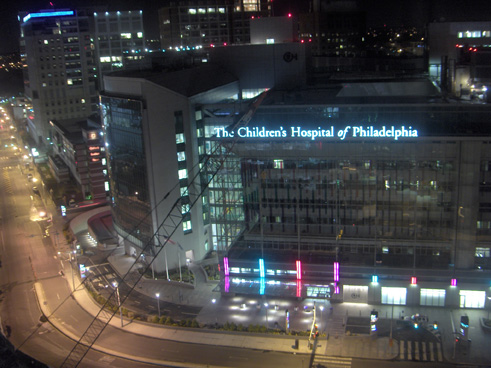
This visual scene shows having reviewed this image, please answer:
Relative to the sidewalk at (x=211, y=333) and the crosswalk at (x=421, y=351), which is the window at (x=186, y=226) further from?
the crosswalk at (x=421, y=351)

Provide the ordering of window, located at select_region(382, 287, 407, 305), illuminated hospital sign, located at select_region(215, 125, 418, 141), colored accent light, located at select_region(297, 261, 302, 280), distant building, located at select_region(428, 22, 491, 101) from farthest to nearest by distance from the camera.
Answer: distant building, located at select_region(428, 22, 491, 101), colored accent light, located at select_region(297, 261, 302, 280), window, located at select_region(382, 287, 407, 305), illuminated hospital sign, located at select_region(215, 125, 418, 141)

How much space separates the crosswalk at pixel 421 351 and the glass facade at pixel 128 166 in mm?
30770

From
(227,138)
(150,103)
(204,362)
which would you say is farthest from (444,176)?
(150,103)

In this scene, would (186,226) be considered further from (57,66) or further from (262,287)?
(57,66)

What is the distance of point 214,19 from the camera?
482ft

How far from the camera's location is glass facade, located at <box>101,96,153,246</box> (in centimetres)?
6156

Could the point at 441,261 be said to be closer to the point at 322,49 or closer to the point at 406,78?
the point at 406,78

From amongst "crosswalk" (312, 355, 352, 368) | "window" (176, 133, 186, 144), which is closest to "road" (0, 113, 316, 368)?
"crosswalk" (312, 355, 352, 368)

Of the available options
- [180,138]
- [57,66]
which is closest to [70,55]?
[57,66]

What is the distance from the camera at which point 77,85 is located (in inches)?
5197

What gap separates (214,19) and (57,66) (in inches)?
1736

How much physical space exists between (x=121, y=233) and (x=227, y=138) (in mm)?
21814

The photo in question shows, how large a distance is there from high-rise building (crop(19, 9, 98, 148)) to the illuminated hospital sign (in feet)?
287

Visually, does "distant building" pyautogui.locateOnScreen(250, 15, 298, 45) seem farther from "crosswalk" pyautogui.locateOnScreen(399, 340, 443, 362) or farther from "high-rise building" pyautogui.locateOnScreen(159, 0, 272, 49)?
"high-rise building" pyautogui.locateOnScreen(159, 0, 272, 49)
